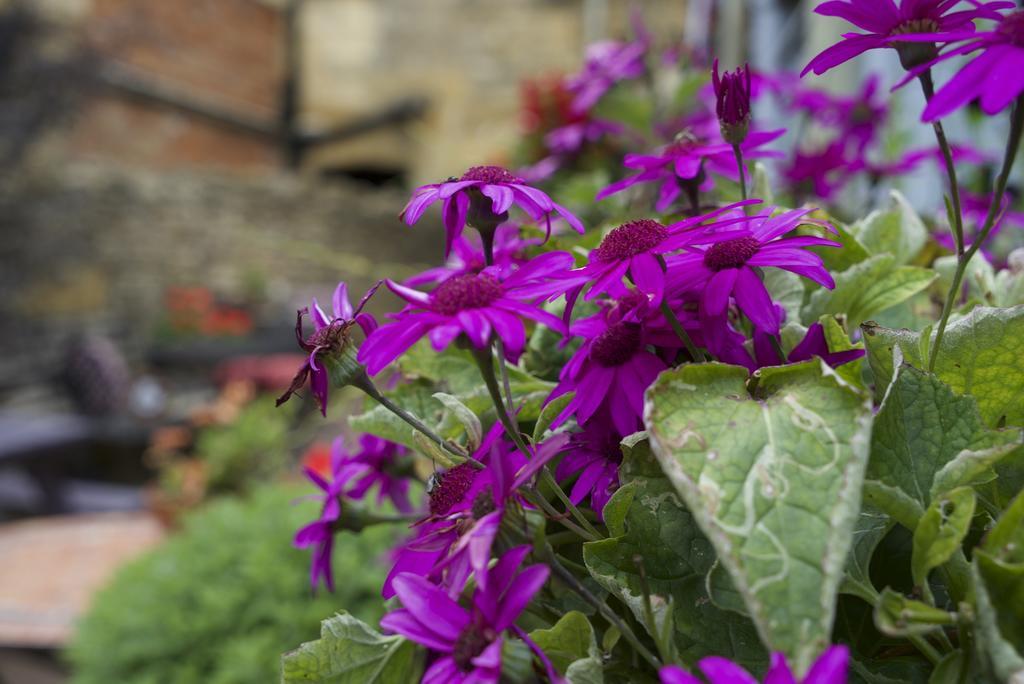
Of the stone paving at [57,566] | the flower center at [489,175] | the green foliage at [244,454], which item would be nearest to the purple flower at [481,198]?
the flower center at [489,175]

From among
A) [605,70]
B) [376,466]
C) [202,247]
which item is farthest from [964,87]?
[202,247]

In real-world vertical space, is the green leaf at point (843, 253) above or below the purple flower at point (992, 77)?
below

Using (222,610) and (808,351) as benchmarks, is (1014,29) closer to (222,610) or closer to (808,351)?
(808,351)

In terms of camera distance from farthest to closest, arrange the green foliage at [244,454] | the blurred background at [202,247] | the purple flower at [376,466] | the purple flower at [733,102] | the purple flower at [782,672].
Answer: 1. the green foliage at [244,454]
2. the blurred background at [202,247]
3. the purple flower at [376,466]
4. the purple flower at [733,102]
5. the purple flower at [782,672]

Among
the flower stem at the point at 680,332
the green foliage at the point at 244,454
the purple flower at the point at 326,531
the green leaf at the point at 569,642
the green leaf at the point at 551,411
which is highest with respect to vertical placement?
the flower stem at the point at 680,332

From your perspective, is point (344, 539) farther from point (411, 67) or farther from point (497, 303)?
point (411, 67)

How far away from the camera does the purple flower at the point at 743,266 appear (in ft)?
1.29

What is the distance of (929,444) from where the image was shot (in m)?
0.37

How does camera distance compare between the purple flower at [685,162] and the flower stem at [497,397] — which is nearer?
the flower stem at [497,397]

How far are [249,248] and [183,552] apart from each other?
28.3ft

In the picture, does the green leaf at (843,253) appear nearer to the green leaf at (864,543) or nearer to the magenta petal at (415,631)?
the green leaf at (864,543)

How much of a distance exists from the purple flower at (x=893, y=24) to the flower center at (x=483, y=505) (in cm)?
23

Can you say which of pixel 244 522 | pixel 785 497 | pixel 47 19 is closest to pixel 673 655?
pixel 785 497

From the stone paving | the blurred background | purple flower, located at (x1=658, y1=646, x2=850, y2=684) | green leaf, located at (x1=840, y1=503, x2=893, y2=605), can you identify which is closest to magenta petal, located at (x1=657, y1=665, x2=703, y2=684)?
purple flower, located at (x1=658, y1=646, x2=850, y2=684)
